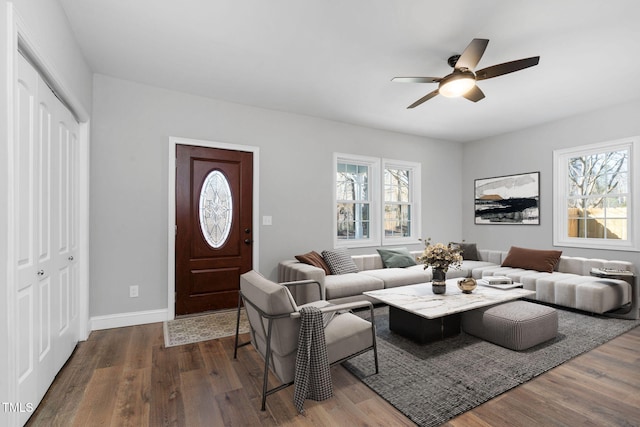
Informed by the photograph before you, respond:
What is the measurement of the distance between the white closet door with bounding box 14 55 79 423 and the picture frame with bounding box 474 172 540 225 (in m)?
6.38

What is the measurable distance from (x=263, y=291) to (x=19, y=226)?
1388 mm

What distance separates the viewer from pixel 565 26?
2525 mm

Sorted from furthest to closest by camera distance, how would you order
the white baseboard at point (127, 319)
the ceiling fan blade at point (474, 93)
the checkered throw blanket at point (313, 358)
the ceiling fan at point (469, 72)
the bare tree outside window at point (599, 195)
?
the bare tree outside window at point (599, 195), the white baseboard at point (127, 319), the ceiling fan blade at point (474, 93), the ceiling fan at point (469, 72), the checkered throw blanket at point (313, 358)

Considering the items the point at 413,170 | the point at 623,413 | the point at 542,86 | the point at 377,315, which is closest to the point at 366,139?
the point at 413,170

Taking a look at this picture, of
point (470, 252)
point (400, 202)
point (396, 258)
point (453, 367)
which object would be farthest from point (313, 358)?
point (470, 252)

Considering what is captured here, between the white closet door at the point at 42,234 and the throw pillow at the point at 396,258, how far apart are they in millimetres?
3891

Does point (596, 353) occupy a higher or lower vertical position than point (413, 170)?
lower

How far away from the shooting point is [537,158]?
5289 mm

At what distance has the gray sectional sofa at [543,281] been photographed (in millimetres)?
3689

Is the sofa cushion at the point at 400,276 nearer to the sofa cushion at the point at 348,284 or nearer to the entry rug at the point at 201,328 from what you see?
the sofa cushion at the point at 348,284

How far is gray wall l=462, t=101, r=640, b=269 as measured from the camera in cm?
438

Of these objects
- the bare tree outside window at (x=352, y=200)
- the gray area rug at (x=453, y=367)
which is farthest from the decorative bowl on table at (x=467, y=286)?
the bare tree outside window at (x=352, y=200)

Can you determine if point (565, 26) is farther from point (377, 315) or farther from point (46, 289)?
point (46, 289)

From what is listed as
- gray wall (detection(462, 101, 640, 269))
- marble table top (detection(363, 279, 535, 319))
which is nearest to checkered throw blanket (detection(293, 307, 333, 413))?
marble table top (detection(363, 279, 535, 319))
